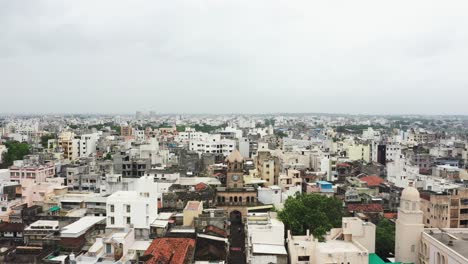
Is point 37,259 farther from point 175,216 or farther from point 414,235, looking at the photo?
point 414,235

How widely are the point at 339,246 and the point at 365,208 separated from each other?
52.5 feet

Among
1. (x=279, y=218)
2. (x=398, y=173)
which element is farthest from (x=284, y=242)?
(x=398, y=173)

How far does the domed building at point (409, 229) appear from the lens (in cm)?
2986

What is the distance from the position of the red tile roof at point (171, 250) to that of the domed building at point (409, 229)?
547 inches

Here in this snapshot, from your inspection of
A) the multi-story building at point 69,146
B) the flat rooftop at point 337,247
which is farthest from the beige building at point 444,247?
the multi-story building at point 69,146

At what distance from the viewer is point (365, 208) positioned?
1751 inches

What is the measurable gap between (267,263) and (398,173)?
38.8 m

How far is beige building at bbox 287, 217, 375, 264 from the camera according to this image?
2692 centimetres

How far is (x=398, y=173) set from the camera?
61.8 metres

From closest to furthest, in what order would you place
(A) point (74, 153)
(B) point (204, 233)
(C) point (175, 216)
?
(B) point (204, 233), (C) point (175, 216), (A) point (74, 153)

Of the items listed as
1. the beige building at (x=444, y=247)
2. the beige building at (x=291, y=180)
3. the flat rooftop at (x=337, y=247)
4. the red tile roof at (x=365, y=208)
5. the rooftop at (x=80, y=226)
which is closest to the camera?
the beige building at (x=444, y=247)

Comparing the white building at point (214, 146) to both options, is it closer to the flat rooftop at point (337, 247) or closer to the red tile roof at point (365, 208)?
the red tile roof at point (365, 208)

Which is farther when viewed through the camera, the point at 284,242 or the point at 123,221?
the point at 123,221

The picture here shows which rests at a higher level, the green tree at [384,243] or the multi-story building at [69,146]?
the multi-story building at [69,146]
